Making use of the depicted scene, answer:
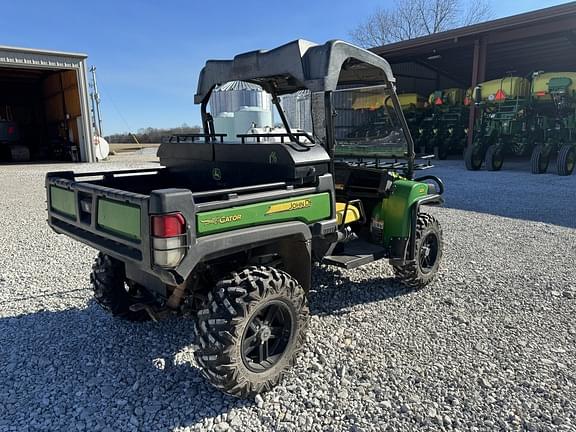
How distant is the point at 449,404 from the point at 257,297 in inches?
49.4

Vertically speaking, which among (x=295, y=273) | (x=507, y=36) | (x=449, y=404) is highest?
Answer: (x=507, y=36)

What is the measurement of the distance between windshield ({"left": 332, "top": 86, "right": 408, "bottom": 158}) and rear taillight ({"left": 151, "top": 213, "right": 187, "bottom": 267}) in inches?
83.6

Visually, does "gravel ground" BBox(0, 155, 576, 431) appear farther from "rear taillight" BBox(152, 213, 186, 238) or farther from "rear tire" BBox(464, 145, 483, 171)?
"rear tire" BBox(464, 145, 483, 171)

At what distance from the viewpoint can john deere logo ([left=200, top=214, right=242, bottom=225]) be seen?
7.45 ft

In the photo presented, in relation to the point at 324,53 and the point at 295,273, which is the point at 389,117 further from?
the point at 295,273

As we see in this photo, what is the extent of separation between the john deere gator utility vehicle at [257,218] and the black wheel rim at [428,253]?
1 cm

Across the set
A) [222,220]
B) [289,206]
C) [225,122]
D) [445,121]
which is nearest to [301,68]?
[289,206]

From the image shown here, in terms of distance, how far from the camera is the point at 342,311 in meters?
3.67

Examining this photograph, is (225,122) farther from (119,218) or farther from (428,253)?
(119,218)

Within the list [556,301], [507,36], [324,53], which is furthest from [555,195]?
[324,53]

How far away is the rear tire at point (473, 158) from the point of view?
13.9m

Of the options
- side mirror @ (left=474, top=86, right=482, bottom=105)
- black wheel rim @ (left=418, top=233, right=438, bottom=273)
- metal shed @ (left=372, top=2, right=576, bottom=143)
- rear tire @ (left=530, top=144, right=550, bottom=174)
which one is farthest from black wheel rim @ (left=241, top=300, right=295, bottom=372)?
metal shed @ (left=372, top=2, right=576, bottom=143)

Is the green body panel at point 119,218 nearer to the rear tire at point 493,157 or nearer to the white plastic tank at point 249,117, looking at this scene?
the rear tire at point 493,157

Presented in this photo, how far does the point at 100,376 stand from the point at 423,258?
2.93 metres
